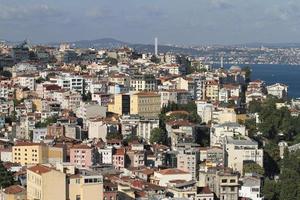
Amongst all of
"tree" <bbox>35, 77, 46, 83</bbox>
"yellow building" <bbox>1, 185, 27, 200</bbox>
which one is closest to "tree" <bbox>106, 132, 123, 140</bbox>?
"yellow building" <bbox>1, 185, 27, 200</bbox>

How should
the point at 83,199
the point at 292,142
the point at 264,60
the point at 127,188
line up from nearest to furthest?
the point at 83,199 < the point at 127,188 < the point at 292,142 < the point at 264,60

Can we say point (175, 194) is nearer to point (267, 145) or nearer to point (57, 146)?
point (57, 146)

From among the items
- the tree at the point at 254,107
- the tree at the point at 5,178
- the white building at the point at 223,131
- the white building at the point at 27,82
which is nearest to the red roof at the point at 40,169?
the tree at the point at 5,178

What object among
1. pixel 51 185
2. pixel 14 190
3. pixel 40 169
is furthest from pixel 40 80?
pixel 51 185

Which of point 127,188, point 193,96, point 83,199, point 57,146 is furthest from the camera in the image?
point 193,96

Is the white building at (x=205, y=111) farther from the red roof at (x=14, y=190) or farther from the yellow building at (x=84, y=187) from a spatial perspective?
the yellow building at (x=84, y=187)

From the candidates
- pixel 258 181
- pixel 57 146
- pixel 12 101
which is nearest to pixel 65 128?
pixel 57 146
